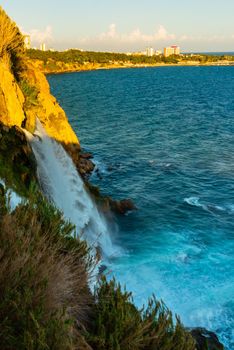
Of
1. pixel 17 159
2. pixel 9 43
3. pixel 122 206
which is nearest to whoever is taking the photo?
pixel 17 159

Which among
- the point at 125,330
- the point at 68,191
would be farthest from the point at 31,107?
the point at 125,330

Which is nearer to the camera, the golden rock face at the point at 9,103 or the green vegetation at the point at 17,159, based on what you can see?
the green vegetation at the point at 17,159

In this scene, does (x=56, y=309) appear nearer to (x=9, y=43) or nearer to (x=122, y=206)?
(x=122, y=206)

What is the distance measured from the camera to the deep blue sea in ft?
53.9

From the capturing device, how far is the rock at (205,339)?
12203mm

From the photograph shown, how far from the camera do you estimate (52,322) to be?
5062 mm

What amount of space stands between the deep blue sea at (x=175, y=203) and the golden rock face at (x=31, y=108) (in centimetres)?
576

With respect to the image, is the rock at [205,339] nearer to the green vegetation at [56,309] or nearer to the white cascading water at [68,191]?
the white cascading water at [68,191]

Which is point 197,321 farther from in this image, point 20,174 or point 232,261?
point 20,174

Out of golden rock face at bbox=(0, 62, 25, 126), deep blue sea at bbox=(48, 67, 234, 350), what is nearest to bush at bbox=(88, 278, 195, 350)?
deep blue sea at bbox=(48, 67, 234, 350)

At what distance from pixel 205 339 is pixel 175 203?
559 inches

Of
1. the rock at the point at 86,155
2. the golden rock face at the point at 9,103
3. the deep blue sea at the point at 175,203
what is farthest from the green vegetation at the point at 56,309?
the rock at the point at 86,155

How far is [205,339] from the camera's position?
12.7 metres

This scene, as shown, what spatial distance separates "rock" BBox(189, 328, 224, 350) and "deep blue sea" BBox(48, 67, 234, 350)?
102cm
